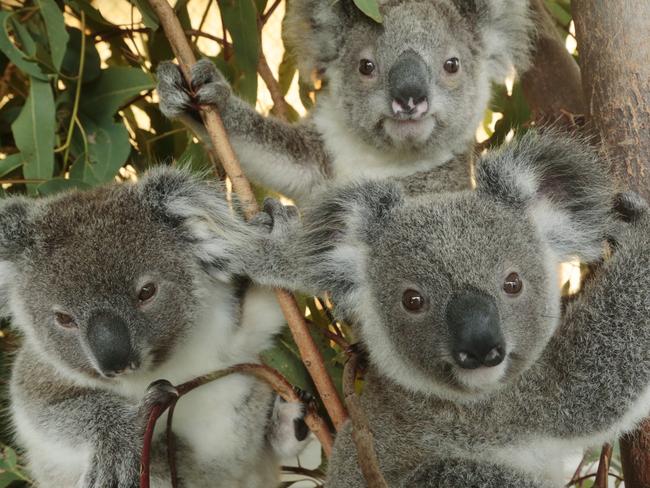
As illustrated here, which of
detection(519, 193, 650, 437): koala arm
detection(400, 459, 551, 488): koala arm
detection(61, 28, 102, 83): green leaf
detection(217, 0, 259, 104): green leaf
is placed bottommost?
detection(400, 459, 551, 488): koala arm

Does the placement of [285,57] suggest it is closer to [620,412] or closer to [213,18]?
[213,18]

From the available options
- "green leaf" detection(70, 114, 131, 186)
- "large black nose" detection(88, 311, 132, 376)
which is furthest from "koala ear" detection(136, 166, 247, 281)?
"green leaf" detection(70, 114, 131, 186)

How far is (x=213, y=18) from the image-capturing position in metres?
3.74

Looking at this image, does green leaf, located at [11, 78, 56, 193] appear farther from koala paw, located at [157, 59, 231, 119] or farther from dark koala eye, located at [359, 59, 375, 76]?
dark koala eye, located at [359, 59, 375, 76]

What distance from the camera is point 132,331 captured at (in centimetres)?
203

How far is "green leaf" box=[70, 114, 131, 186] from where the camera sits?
2.79 meters

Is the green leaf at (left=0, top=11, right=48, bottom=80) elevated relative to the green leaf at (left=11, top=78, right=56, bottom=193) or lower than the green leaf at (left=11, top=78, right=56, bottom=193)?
elevated

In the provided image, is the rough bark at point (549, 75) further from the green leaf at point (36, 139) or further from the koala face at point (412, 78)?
the green leaf at point (36, 139)

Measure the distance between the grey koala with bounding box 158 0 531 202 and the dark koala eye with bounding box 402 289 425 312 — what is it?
0.75 metres

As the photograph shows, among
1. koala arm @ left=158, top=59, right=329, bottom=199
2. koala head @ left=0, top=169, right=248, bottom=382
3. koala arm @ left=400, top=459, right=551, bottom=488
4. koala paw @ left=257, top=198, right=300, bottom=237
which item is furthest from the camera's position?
koala arm @ left=158, top=59, right=329, bottom=199

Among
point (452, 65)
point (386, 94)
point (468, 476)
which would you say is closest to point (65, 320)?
point (468, 476)

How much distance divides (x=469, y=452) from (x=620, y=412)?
364 millimetres

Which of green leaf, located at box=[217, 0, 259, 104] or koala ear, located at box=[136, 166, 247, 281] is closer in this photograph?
koala ear, located at box=[136, 166, 247, 281]

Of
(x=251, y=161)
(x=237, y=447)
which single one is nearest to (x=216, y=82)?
(x=251, y=161)
